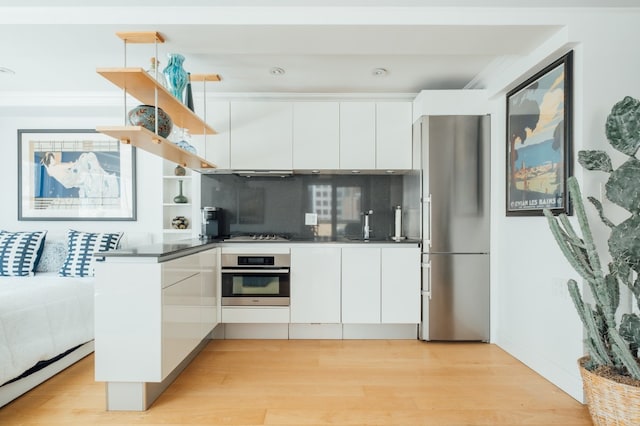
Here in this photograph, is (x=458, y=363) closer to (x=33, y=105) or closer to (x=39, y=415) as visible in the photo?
(x=39, y=415)

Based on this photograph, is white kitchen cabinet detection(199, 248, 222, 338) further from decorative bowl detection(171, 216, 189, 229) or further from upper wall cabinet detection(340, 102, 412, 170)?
upper wall cabinet detection(340, 102, 412, 170)

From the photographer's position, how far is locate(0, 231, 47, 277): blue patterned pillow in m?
3.18

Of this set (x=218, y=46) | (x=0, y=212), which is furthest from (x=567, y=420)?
(x=0, y=212)

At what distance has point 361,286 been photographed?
3174mm

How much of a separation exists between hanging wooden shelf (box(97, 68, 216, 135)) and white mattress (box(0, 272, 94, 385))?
1.52m

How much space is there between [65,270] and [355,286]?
2.69m

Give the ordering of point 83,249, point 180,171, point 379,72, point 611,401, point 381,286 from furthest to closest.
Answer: point 180,171 < point 83,249 < point 381,286 < point 379,72 < point 611,401

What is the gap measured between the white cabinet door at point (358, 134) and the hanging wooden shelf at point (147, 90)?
1314 mm

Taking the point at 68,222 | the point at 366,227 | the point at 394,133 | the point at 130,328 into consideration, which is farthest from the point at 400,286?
the point at 68,222

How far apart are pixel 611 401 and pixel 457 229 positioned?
65.0 inches

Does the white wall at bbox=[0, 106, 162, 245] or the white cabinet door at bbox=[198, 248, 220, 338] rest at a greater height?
the white wall at bbox=[0, 106, 162, 245]

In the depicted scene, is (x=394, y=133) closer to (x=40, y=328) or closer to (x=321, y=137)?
(x=321, y=137)

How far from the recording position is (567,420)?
1946mm

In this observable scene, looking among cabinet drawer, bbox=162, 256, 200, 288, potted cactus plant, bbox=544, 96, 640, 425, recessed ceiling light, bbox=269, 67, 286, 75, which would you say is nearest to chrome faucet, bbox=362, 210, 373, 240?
recessed ceiling light, bbox=269, 67, 286, 75
